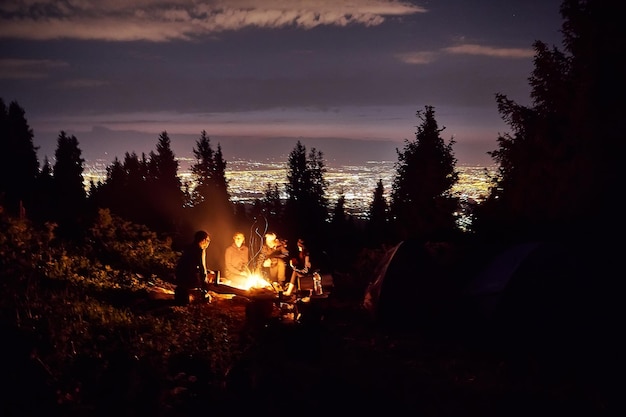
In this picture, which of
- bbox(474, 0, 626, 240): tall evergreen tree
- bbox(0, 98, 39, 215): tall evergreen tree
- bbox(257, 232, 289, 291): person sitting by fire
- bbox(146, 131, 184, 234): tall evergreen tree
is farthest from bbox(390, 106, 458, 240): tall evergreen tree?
bbox(146, 131, 184, 234): tall evergreen tree

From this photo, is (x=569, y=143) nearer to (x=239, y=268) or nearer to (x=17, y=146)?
(x=239, y=268)

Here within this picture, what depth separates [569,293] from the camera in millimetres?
8164

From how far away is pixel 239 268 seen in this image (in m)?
11.1

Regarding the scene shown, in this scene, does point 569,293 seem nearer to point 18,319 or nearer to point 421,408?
point 421,408

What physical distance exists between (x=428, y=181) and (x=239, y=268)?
1756 centimetres

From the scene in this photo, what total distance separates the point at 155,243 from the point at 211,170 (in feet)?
186

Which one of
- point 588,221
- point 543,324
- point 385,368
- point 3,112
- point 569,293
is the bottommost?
point 385,368

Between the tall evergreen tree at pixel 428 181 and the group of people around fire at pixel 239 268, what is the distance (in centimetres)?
1602

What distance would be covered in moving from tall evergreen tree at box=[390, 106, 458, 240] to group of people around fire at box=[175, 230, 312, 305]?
52.6 ft

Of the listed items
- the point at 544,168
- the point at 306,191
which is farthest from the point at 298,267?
the point at 306,191

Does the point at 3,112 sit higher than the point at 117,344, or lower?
higher

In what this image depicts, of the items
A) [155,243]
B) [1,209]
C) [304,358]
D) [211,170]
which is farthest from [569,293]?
[211,170]

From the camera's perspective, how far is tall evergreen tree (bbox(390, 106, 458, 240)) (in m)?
26.2

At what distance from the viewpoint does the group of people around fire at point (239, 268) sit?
9.23 metres
